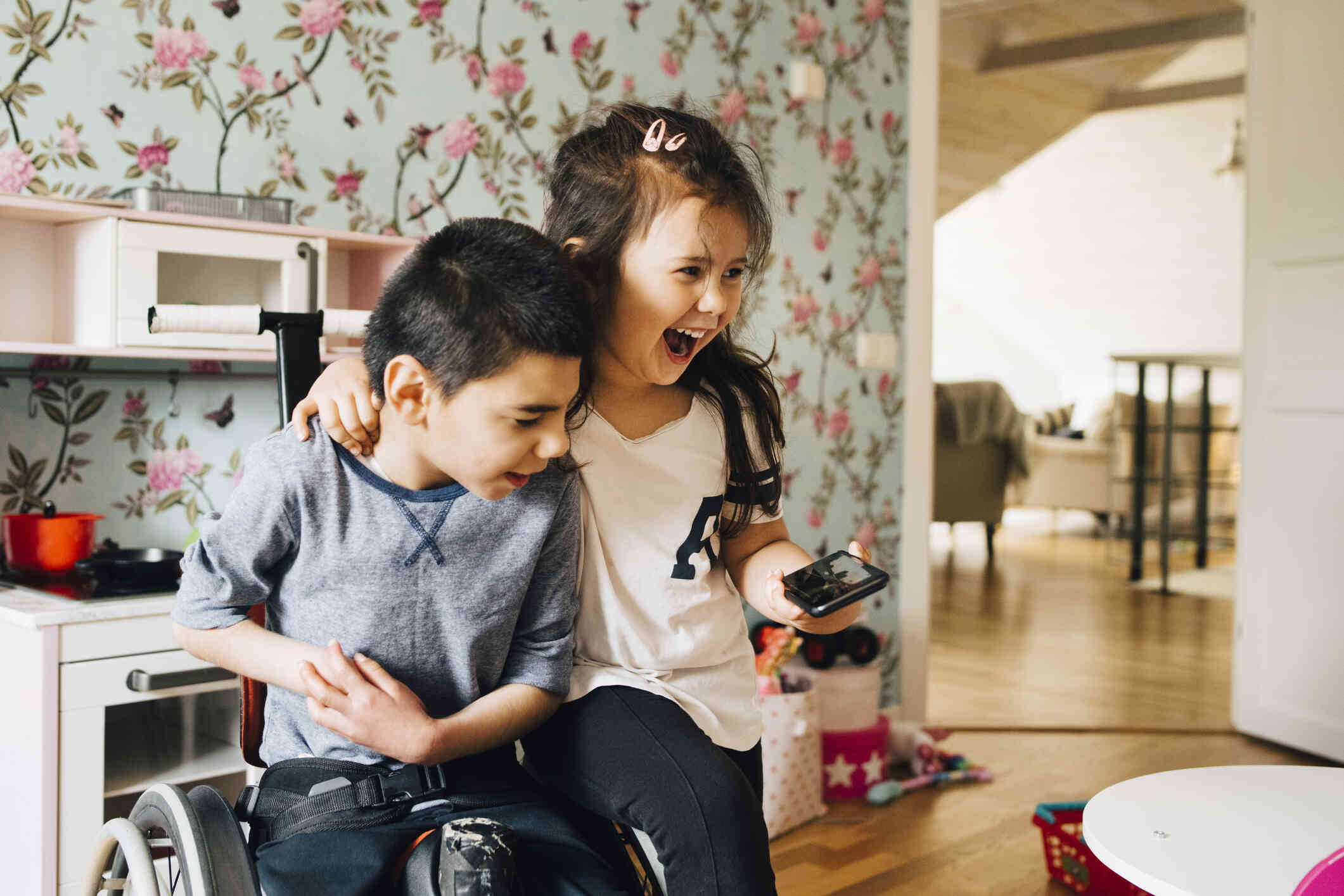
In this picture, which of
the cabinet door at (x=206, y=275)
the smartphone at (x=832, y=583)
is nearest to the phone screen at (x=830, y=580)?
the smartphone at (x=832, y=583)

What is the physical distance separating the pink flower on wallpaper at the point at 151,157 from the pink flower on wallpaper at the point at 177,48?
0.46ft

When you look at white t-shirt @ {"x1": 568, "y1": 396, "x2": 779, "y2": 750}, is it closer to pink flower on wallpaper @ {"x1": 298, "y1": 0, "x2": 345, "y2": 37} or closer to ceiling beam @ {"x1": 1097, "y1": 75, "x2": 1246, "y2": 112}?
pink flower on wallpaper @ {"x1": 298, "y1": 0, "x2": 345, "y2": 37}

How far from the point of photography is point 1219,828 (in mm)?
1246

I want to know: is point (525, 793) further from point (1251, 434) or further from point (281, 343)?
→ point (1251, 434)

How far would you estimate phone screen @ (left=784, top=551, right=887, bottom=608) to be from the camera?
109cm

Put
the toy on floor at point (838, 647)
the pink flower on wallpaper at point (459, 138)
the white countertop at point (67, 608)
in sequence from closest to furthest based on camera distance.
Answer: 1. the white countertop at point (67, 608)
2. the pink flower on wallpaper at point (459, 138)
3. the toy on floor at point (838, 647)

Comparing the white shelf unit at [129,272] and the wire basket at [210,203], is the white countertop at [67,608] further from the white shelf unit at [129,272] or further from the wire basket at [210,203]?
the wire basket at [210,203]

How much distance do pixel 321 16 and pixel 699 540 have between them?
4.95 ft

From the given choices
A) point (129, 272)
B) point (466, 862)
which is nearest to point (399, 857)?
point (466, 862)

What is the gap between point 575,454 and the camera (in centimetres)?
115

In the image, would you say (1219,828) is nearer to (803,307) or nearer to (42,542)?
(42,542)

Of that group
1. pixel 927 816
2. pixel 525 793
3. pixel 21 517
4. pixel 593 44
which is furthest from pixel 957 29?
pixel 525 793

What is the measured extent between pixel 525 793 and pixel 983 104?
5667 mm

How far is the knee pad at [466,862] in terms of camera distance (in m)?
0.85
